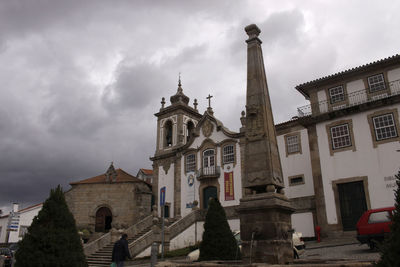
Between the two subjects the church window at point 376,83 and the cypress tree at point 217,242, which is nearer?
the cypress tree at point 217,242

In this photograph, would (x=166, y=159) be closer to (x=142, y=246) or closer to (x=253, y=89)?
(x=142, y=246)

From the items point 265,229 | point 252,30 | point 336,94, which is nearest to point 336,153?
point 336,94

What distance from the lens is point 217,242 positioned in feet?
38.5

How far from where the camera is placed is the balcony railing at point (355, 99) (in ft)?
64.3

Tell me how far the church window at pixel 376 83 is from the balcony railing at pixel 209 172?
11971 mm

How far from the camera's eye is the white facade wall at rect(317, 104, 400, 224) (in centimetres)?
1812

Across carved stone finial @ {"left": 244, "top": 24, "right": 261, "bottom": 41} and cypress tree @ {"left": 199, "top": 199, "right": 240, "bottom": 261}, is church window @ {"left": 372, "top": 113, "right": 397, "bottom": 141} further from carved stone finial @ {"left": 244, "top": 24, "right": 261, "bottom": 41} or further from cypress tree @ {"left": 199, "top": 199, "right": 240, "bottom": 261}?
carved stone finial @ {"left": 244, "top": 24, "right": 261, "bottom": 41}

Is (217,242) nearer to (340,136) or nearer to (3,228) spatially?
(340,136)

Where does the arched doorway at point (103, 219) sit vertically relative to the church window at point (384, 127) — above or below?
below

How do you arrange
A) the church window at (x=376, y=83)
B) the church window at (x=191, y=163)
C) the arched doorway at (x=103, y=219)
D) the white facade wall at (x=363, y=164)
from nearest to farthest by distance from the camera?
the white facade wall at (x=363, y=164) < the church window at (x=376, y=83) < the church window at (x=191, y=163) < the arched doorway at (x=103, y=219)

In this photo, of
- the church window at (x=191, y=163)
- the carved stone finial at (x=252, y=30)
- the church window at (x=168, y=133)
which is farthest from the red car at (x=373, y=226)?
the church window at (x=168, y=133)

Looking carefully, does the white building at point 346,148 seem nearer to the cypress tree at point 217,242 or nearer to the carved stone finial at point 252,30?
the cypress tree at point 217,242

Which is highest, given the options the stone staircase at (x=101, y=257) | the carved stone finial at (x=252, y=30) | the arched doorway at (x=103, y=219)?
the carved stone finial at (x=252, y=30)

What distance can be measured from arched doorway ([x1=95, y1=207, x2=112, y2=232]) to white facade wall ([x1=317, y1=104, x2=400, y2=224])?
1810 cm
